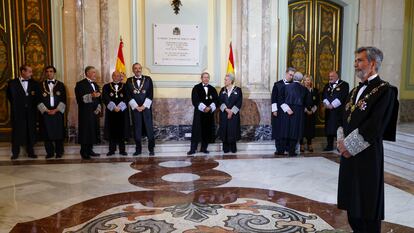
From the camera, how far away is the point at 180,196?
4137 millimetres

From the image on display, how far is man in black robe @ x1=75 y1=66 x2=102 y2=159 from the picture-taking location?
6.20m

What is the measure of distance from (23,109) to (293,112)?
466 cm

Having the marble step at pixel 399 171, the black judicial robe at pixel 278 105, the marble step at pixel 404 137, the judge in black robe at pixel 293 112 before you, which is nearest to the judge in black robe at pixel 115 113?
the black judicial robe at pixel 278 105

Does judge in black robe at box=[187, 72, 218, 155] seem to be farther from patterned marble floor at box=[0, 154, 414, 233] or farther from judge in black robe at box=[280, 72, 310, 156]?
judge in black robe at box=[280, 72, 310, 156]

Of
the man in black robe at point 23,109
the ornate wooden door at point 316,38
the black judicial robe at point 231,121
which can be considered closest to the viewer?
the man in black robe at point 23,109

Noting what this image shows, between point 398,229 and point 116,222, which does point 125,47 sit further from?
point 398,229

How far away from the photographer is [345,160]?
2.70 m

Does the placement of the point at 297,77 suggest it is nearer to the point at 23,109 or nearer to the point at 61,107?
the point at 61,107

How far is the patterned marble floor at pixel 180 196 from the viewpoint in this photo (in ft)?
10.8

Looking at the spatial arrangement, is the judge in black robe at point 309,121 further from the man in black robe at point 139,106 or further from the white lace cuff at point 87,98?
the white lace cuff at point 87,98

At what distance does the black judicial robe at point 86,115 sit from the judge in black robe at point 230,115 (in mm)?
2279

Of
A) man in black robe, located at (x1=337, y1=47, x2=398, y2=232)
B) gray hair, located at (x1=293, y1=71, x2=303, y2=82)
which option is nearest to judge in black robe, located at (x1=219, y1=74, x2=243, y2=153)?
gray hair, located at (x1=293, y1=71, x2=303, y2=82)

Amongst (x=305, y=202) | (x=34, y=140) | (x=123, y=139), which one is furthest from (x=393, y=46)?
(x=34, y=140)

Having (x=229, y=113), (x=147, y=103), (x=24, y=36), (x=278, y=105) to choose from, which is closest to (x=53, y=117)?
(x=147, y=103)
